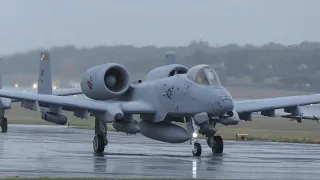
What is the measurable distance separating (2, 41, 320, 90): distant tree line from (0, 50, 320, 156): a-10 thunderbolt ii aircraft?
20408 millimetres

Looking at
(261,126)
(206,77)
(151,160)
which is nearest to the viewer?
(151,160)

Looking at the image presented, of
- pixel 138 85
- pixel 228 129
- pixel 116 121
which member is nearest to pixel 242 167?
pixel 116 121

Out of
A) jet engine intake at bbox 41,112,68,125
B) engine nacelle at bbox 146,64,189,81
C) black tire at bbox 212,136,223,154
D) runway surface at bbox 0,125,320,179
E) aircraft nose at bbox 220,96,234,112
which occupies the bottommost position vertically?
runway surface at bbox 0,125,320,179

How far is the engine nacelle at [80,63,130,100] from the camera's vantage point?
78.1 feet

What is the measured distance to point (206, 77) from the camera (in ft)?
73.9

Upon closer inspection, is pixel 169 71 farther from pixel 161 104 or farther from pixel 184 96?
pixel 184 96

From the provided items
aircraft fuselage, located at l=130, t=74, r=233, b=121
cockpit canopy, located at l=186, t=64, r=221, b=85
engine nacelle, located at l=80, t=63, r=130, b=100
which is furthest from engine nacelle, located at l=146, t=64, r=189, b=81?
cockpit canopy, located at l=186, t=64, r=221, b=85

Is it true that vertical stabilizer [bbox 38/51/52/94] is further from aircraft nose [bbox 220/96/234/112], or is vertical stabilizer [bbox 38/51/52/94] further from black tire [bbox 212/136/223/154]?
aircraft nose [bbox 220/96/234/112]

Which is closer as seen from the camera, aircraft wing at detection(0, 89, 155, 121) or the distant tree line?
aircraft wing at detection(0, 89, 155, 121)

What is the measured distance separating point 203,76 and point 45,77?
11.7 m

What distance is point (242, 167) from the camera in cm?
1828

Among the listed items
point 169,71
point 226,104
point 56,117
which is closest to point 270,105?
point 169,71

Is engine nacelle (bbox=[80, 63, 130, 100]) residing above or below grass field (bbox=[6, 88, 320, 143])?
above

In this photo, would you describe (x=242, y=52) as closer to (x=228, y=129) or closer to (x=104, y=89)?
(x=228, y=129)
